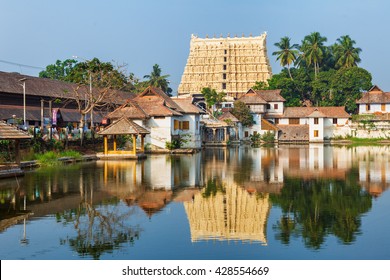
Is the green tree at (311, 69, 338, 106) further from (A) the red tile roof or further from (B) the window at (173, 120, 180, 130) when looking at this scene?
(B) the window at (173, 120, 180, 130)

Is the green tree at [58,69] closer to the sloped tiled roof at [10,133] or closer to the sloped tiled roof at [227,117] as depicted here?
the sloped tiled roof at [227,117]

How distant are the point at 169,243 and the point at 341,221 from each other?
4.98 m

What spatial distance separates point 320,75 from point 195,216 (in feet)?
240

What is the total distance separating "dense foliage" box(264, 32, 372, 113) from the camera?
8081cm

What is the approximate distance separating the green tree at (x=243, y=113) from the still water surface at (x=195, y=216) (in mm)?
46615

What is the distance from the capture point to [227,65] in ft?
346

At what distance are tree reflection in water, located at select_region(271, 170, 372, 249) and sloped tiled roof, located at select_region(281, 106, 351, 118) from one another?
2088 inches

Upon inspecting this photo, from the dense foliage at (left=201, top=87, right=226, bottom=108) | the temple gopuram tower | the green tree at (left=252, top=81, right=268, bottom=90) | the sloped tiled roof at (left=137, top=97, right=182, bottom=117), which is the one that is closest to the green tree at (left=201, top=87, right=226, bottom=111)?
the dense foliage at (left=201, top=87, right=226, bottom=108)

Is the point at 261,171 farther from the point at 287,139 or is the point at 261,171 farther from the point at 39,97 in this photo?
the point at 287,139

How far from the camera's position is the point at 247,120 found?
74562 millimetres

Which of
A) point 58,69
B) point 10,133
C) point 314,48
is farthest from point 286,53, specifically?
point 10,133

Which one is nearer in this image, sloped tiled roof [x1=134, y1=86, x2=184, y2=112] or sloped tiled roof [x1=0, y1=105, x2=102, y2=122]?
sloped tiled roof [x1=0, y1=105, x2=102, y2=122]

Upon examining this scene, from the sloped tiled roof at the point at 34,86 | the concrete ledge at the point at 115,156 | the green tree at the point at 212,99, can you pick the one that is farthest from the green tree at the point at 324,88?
the concrete ledge at the point at 115,156

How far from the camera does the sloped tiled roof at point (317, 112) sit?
76.4 m
